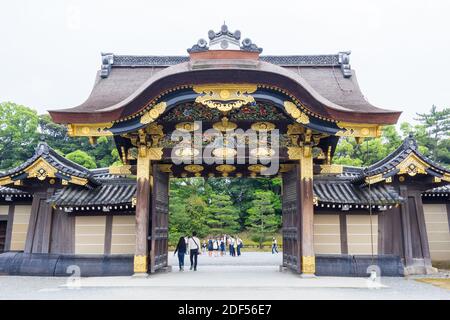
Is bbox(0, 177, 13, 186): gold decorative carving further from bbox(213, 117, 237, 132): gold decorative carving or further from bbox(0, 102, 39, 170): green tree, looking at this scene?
bbox(0, 102, 39, 170): green tree

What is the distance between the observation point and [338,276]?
11.5 m

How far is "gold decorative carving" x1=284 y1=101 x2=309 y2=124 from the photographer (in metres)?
10.1

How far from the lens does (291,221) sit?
11914mm

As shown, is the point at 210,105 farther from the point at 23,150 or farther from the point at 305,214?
the point at 23,150

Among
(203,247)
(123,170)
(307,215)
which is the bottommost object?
(203,247)

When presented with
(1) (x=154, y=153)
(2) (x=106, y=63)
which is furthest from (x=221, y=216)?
(1) (x=154, y=153)

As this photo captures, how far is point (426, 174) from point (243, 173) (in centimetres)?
645

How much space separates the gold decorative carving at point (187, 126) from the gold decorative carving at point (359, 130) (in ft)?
13.3

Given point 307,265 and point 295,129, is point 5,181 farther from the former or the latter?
point 307,265

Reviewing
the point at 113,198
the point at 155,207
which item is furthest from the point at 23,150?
the point at 155,207

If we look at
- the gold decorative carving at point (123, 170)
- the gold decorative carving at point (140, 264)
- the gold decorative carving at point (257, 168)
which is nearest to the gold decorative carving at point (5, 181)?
the gold decorative carving at point (123, 170)

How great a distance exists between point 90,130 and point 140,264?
3981 millimetres

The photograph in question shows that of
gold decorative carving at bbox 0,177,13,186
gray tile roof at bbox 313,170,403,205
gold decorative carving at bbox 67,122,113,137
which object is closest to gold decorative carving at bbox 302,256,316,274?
gray tile roof at bbox 313,170,403,205

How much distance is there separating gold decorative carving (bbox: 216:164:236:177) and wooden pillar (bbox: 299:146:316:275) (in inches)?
95.0
